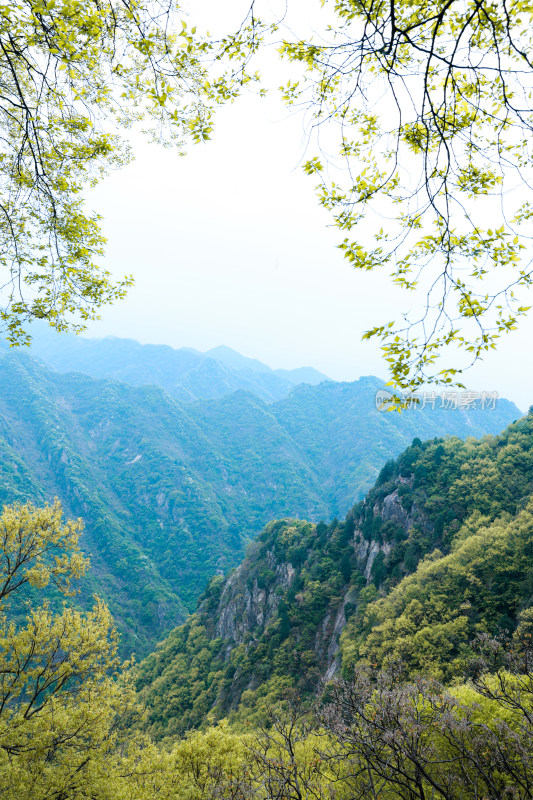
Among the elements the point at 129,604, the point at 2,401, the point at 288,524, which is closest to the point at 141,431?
the point at 2,401

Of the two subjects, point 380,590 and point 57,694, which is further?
point 380,590

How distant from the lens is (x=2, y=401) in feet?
575

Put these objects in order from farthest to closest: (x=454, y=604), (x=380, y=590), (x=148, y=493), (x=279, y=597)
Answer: (x=148, y=493) → (x=279, y=597) → (x=380, y=590) → (x=454, y=604)

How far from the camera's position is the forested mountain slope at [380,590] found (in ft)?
95.1

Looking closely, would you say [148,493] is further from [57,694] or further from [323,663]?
[57,694]

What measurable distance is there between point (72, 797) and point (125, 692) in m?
4.13

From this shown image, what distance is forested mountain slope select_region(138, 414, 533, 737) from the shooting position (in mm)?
28984

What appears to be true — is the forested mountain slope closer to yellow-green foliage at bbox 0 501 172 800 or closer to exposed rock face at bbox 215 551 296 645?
exposed rock face at bbox 215 551 296 645

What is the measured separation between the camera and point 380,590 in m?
43.9

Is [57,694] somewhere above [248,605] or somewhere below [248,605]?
above

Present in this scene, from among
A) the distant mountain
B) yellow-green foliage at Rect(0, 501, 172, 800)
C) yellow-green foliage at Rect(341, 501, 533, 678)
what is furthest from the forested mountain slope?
the distant mountain

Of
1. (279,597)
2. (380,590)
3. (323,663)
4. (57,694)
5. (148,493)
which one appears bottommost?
(323,663)

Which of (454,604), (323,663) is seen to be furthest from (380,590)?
(454,604)

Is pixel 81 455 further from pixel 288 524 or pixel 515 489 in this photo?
pixel 515 489
